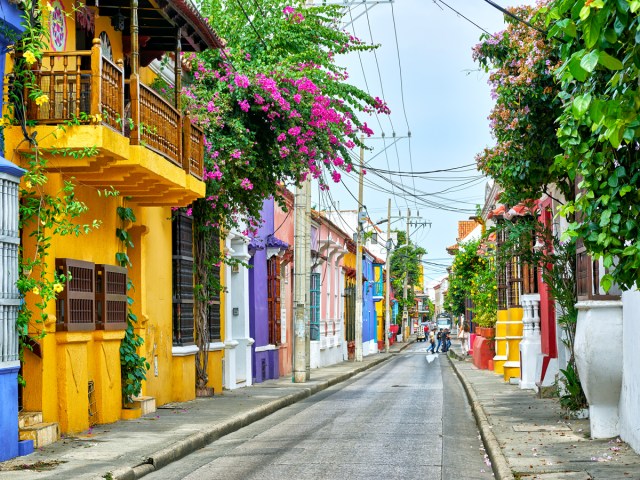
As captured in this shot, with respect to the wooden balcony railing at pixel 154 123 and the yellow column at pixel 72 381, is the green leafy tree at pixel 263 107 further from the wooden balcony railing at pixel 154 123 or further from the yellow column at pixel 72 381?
the yellow column at pixel 72 381

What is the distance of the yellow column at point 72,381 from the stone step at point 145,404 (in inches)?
93.3

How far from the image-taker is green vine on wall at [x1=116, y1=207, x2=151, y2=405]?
16.5 metres

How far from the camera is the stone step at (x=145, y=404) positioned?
16895 millimetres

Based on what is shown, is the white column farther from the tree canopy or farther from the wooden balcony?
the wooden balcony

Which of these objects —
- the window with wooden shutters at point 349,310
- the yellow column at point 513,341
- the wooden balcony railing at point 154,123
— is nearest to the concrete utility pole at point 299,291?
the yellow column at point 513,341

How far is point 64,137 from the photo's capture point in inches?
495

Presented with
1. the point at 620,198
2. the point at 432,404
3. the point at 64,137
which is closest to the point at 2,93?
the point at 64,137

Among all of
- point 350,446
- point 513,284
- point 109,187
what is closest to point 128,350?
point 109,187

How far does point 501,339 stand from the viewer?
98.3ft

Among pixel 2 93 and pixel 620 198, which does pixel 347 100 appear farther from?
pixel 620 198

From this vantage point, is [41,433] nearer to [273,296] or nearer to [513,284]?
[513,284]

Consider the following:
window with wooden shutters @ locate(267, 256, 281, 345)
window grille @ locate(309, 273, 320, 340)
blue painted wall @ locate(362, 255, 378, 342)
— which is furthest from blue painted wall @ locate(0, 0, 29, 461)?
blue painted wall @ locate(362, 255, 378, 342)

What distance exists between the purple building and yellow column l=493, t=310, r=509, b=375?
21.6ft

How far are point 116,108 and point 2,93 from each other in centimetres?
169
